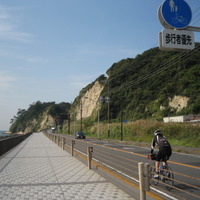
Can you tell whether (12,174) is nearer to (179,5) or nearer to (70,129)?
(179,5)

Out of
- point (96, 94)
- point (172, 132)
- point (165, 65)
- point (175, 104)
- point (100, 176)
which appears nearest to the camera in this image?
point (100, 176)

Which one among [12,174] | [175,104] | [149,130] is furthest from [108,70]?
[12,174]

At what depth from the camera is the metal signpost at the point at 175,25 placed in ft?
21.8

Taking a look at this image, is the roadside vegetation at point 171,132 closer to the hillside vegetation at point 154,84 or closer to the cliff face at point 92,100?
the hillside vegetation at point 154,84

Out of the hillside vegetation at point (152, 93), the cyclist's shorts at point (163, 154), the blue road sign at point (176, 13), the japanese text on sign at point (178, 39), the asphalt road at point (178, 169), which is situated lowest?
the asphalt road at point (178, 169)

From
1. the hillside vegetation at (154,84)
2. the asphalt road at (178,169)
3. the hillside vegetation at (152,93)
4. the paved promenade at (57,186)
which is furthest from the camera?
the hillside vegetation at (154,84)

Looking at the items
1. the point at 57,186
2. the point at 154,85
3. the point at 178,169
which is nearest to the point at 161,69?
the point at 154,85

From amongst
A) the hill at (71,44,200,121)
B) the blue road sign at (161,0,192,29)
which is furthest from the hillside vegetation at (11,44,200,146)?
the blue road sign at (161,0,192,29)

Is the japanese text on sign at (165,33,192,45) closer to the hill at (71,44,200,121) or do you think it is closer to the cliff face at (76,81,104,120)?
the hill at (71,44,200,121)

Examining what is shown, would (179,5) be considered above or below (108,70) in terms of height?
below

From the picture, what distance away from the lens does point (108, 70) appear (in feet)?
308

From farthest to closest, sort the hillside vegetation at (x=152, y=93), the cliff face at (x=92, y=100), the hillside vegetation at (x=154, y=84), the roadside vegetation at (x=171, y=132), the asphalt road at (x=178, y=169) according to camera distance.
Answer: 1. the cliff face at (x=92, y=100)
2. the hillside vegetation at (x=154, y=84)
3. the hillside vegetation at (x=152, y=93)
4. the roadside vegetation at (x=171, y=132)
5. the asphalt road at (x=178, y=169)

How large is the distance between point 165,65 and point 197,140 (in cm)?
4412

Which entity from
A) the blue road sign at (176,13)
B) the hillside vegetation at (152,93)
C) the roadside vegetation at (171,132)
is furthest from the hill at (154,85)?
the blue road sign at (176,13)
